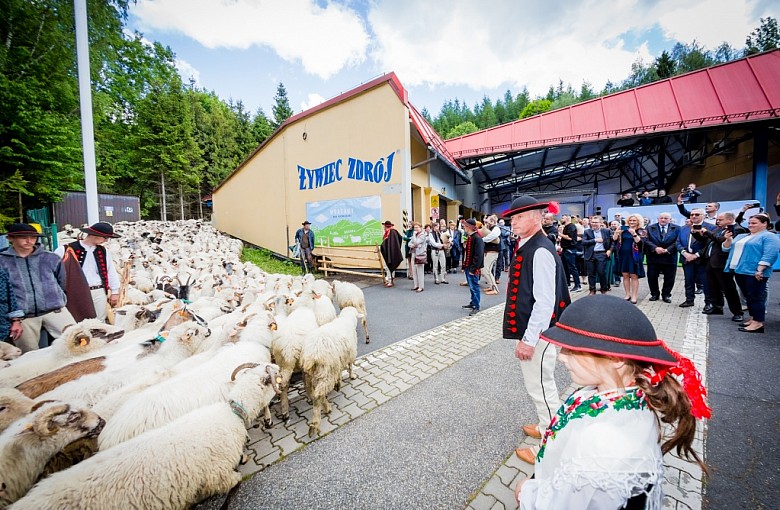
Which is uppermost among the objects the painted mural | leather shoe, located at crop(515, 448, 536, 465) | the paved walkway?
the painted mural

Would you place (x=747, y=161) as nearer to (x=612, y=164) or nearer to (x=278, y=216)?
(x=612, y=164)

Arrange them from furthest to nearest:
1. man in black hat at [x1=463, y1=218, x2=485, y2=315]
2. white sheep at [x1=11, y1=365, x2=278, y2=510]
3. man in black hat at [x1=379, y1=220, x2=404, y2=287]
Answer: man in black hat at [x1=379, y1=220, x2=404, y2=287]
man in black hat at [x1=463, y1=218, x2=485, y2=315]
white sheep at [x1=11, y1=365, x2=278, y2=510]

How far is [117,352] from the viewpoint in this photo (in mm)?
3248

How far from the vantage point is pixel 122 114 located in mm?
27766

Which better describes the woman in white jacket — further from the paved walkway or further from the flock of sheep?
the flock of sheep

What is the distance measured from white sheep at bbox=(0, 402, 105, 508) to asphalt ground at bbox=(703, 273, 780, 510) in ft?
14.8

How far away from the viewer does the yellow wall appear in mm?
11180

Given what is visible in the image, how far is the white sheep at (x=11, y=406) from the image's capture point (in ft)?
7.21

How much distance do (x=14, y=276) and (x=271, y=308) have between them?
3.00m

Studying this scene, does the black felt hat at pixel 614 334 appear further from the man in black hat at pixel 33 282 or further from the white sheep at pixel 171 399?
the man in black hat at pixel 33 282

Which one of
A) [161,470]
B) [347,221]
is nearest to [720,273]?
[161,470]

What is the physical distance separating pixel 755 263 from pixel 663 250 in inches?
79.4

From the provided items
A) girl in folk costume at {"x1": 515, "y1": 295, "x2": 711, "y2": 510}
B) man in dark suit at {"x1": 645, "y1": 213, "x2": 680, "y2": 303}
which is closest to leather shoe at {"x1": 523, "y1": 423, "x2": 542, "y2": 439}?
girl in folk costume at {"x1": 515, "y1": 295, "x2": 711, "y2": 510}

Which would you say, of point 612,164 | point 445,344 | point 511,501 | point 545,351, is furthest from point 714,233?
point 612,164
